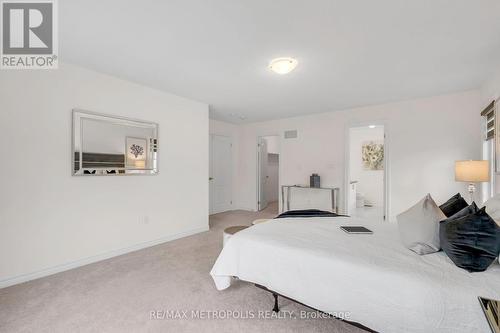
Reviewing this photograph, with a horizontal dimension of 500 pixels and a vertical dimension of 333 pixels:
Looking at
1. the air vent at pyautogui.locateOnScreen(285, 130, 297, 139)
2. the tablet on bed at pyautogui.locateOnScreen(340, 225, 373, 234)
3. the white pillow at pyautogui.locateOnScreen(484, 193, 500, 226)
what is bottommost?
the tablet on bed at pyautogui.locateOnScreen(340, 225, 373, 234)

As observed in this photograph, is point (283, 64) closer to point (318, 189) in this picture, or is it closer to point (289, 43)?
point (289, 43)

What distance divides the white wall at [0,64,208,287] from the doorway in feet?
8.93

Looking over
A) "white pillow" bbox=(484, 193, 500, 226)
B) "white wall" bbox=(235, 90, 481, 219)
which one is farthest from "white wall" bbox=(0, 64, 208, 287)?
"white pillow" bbox=(484, 193, 500, 226)

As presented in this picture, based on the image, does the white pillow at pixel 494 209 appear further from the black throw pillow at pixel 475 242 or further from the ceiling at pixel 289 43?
the ceiling at pixel 289 43

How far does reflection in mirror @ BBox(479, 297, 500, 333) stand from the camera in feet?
2.47

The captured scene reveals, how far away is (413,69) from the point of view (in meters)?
2.67

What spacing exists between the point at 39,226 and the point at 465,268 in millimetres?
3736

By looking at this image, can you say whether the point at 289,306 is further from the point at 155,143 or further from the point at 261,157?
the point at 261,157

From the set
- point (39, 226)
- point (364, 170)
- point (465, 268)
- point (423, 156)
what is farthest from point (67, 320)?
point (364, 170)

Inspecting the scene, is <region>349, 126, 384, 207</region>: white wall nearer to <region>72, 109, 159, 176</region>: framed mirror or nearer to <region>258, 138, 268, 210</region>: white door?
<region>258, 138, 268, 210</region>: white door

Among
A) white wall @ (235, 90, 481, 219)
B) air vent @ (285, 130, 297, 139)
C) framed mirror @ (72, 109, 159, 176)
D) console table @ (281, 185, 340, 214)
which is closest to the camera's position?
framed mirror @ (72, 109, 159, 176)

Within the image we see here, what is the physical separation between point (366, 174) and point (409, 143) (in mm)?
3080

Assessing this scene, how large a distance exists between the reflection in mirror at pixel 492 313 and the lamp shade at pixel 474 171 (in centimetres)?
270

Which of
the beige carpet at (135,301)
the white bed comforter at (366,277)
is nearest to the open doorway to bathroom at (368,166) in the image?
the white bed comforter at (366,277)
